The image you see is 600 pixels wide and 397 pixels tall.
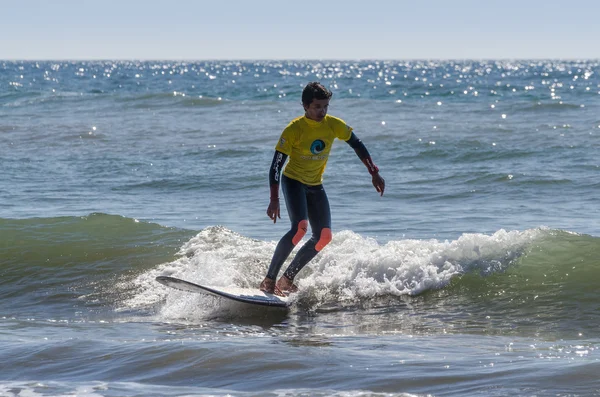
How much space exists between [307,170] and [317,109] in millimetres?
603

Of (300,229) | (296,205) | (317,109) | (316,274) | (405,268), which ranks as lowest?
(316,274)

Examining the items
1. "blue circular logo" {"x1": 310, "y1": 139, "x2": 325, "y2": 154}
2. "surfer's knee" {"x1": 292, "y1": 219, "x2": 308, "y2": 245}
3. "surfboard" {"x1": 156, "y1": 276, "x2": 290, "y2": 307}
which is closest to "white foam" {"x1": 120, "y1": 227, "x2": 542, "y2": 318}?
"surfboard" {"x1": 156, "y1": 276, "x2": 290, "y2": 307}

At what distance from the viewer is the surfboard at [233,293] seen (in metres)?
7.80

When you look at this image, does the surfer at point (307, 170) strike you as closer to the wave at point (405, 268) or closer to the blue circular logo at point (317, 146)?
the blue circular logo at point (317, 146)

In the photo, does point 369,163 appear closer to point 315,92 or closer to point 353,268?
point 315,92

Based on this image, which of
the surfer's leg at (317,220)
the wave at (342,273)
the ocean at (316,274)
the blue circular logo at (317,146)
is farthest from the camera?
the wave at (342,273)

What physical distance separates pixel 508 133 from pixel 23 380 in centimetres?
1892

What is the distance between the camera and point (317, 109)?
24.2ft

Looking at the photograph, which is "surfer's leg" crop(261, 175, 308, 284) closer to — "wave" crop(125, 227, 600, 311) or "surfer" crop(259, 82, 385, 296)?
"surfer" crop(259, 82, 385, 296)

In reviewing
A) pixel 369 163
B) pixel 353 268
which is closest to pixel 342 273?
pixel 353 268

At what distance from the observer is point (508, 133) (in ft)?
76.0

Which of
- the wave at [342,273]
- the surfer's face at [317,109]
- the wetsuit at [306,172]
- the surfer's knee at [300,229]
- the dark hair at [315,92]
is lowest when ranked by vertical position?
the wave at [342,273]

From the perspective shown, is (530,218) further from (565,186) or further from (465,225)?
(565,186)

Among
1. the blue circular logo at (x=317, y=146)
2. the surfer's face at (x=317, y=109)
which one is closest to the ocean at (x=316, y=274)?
the blue circular logo at (x=317, y=146)
